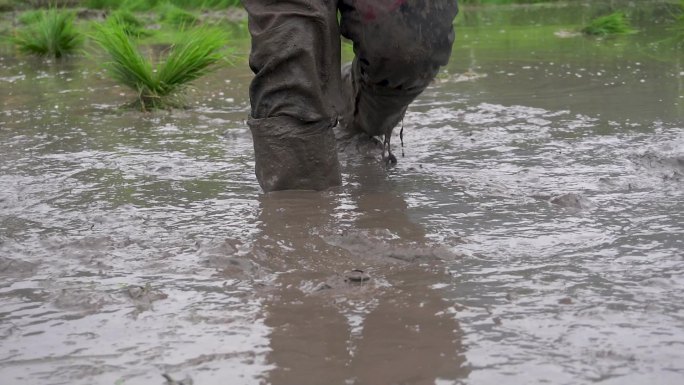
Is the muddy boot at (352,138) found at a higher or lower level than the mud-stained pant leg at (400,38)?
lower

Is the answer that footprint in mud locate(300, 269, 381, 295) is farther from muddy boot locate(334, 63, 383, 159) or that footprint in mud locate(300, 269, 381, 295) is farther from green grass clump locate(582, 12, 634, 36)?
green grass clump locate(582, 12, 634, 36)

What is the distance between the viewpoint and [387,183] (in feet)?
9.68

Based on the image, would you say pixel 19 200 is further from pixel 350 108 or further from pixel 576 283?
pixel 576 283

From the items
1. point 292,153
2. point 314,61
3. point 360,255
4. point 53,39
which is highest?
point 314,61

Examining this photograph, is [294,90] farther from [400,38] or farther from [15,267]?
[15,267]

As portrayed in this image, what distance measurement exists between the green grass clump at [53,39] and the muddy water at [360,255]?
2.60 metres

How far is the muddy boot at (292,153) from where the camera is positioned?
267 cm

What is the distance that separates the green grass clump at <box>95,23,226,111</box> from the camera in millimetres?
4402

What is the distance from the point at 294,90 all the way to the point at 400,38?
1.12 ft

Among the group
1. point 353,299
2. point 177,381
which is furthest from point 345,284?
point 177,381

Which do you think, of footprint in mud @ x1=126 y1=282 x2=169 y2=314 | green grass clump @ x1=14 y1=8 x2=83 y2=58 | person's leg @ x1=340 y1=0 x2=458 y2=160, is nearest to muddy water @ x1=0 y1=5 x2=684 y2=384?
footprint in mud @ x1=126 y1=282 x2=169 y2=314

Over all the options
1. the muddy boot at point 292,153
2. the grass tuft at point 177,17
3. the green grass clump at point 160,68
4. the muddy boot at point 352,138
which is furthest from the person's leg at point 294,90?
the grass tuft at point 177,17

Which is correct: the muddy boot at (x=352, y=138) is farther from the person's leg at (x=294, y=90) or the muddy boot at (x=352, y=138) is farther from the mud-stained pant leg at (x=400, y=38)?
the person's leg at (x=294, y=90)

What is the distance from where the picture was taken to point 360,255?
217 centimetres
